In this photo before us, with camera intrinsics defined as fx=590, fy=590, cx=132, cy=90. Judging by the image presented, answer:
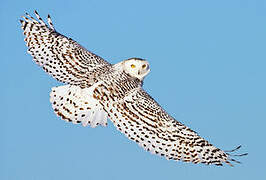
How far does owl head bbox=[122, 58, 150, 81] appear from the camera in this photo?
1098 centimetres

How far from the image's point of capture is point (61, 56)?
37.2 ft

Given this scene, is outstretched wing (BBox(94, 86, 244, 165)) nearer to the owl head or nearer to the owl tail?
the owl tail

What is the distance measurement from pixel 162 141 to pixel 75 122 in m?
1.63

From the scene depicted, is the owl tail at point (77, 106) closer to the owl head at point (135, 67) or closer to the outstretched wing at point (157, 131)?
the outstretched wing at point (157, 131)

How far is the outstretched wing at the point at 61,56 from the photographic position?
10.9 meters

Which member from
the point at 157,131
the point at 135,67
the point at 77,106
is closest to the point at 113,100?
the point at 77,106

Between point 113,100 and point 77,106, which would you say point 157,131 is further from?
point 77,106

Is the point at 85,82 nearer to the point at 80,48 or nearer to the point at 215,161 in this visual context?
the point at 80,48

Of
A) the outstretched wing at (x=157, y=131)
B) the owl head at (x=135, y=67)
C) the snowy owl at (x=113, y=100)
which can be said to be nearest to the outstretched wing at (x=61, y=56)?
the snowy owl at (x=113, y=100)

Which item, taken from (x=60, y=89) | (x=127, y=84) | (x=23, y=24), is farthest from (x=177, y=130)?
(x=23, y=24)

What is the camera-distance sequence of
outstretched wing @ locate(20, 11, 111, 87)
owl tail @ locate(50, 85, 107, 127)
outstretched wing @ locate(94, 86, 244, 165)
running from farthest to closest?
1. outstretched wing @ locate(20, 11, 111, 87)
2. owl tail @ locate(50, 85, 107, 127)
3. outstretched wing @ locate(94, 86, 244, 165)

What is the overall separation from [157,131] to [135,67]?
159 centimetres

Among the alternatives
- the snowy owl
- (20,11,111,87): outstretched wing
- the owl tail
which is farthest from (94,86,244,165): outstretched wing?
(20,11,111,87): outstretched wing

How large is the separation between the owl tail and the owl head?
1.02 metres
